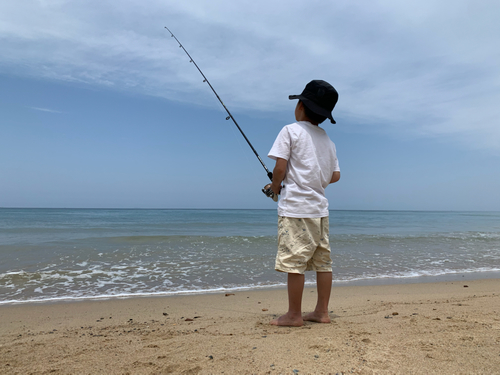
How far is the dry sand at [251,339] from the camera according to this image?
1.52 m

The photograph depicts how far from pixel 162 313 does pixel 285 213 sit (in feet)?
6.19

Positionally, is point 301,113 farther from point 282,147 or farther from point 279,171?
point 279,171

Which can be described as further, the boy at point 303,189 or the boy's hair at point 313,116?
the boy's hair at point 313,116

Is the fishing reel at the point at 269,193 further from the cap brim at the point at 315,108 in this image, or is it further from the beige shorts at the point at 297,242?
the cap brim at the point at 315,108

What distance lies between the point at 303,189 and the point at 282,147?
308 mm

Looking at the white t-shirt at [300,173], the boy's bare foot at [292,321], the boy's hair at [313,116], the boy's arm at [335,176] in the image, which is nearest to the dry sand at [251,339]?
the boy's bare foot at [292,321]

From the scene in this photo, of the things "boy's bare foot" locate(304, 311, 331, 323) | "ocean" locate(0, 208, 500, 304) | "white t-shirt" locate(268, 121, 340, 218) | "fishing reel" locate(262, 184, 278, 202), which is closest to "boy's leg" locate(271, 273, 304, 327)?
"boy's bare foot" locate(304, 311, 331, 323)

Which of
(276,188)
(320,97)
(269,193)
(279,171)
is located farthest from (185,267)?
(320,97)

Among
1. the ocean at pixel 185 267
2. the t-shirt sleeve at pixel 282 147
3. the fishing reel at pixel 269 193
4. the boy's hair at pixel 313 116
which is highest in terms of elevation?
the boy's hair at pixel 313 116

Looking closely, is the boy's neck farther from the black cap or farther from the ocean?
the ocean

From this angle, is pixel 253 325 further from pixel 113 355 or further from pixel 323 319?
pixel 113 355

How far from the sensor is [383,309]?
3.02 meters

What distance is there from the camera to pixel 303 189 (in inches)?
86.1

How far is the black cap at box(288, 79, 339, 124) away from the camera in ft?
7.36
